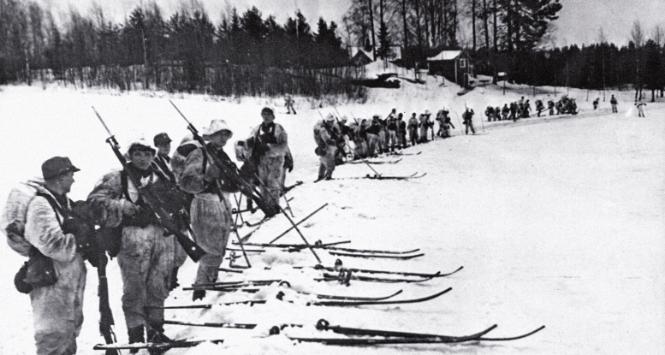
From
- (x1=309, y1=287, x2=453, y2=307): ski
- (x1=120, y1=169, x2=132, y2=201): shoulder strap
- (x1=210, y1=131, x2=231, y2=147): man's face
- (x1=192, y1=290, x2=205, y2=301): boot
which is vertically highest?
(x1=210, y1=131, x2=231, y2=147): man's face

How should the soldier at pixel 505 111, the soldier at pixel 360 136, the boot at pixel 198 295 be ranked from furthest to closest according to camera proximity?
the soldier at pixel 505 111, the soldier at pixel 360 136, the boot at pixel 198 295

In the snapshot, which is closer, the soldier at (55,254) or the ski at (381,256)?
the soldier at (55,254)

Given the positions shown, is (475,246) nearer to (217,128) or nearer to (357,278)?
(357,278)

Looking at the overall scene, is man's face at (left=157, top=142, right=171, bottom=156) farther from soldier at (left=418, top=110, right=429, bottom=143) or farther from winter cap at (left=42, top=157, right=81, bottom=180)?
soldier at (left=418, top=110, right=429, bottom=143)

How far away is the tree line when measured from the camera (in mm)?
35375

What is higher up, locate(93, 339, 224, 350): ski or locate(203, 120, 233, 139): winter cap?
locate(203, 120, 233, 139): winter cap

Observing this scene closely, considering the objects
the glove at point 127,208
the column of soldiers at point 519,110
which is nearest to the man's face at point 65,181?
the glove at point 127,208

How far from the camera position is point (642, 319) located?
171 inches

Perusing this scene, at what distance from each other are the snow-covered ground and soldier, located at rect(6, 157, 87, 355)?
949mm

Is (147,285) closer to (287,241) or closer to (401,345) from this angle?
(401,345)

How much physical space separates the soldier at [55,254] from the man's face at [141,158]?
27.0 inches

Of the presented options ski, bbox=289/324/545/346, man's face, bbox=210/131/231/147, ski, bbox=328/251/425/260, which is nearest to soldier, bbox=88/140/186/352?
ski, bbox=289/324/545/346

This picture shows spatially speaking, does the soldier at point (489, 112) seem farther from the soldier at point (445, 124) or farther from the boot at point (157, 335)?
the boot at point (157, 335)

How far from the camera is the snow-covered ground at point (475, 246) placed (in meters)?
4.30
